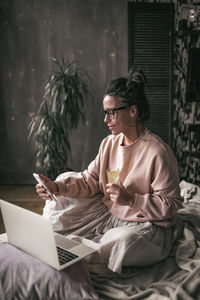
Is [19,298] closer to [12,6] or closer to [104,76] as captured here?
[104,76]

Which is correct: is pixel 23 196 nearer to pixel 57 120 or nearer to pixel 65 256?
pixel 57 120

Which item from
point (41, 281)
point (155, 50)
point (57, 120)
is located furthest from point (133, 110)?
point (155, 50)

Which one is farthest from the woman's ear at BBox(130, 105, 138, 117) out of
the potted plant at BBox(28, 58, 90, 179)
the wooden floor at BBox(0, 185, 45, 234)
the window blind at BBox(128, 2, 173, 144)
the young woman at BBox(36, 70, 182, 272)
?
the window blind at BBox(128, 2, 173, 144)

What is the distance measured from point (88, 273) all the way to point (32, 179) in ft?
9.64

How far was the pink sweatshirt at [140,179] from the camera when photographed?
1.49 metres

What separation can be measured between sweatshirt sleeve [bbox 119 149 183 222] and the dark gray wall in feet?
8.34

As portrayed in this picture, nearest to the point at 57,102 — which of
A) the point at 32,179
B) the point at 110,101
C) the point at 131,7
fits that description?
the point at 32,179

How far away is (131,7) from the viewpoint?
3779mm

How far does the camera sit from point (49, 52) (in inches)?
155

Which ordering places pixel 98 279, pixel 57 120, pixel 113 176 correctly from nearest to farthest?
pixel 98 279 < pixel 113 176 < pixel 57 120

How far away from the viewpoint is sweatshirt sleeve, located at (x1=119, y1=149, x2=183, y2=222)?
1474mm

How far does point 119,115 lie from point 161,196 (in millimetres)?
466

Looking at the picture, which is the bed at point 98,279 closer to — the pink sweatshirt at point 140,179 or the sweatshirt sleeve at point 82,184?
the pink sweatshirt at point 140,179

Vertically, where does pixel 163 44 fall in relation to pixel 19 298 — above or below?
above
